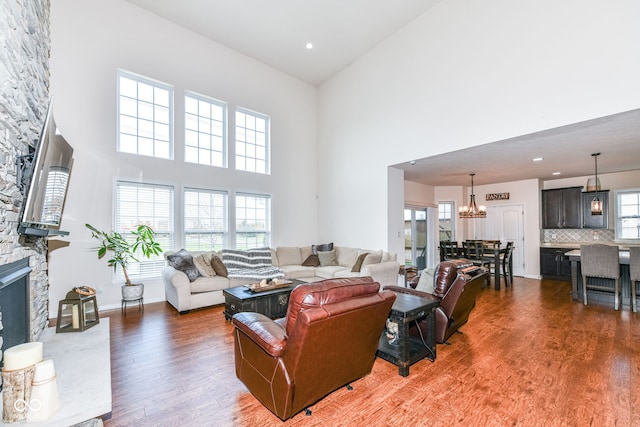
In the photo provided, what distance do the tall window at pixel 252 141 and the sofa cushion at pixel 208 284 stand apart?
2736 mm

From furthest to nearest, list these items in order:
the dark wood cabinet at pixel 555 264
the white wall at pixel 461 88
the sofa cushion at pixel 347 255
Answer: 1. the dark wood cabinet at pixel 555 264
2. the sofa cushion at pixel 347 255
3. the white wall at pixel 461 88

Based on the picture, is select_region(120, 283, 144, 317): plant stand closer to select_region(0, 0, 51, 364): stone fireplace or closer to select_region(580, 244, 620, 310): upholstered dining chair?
select_region(0, 0, 51, 364): stone fireplace

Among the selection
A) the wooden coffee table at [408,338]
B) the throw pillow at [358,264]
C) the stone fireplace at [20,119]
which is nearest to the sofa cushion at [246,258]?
the throw pillow at [358,264]

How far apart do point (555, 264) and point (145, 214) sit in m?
9.52

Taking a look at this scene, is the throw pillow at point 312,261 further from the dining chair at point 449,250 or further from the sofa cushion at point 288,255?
the dining chair at point 449,250

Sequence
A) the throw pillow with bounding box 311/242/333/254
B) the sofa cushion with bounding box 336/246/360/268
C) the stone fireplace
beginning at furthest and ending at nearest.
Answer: the throw pillow with bounding box 311/242/333/254, the sofa cushion with bounding box 336/246/360/268, the stone fireplace

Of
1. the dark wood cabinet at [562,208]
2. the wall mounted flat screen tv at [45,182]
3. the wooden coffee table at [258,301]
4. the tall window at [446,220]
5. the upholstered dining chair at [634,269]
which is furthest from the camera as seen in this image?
the tall window at [446,220]

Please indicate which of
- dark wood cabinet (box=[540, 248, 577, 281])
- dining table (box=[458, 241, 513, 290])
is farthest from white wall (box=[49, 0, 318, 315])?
dark wood cabinet (box=[540, 248, 577, 281])

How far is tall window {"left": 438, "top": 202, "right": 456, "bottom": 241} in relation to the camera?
354 inches

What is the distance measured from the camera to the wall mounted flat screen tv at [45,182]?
2.28 metres

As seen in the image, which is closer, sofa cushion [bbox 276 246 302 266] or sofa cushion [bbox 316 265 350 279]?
sofa cushion [bbox 316 265 350 279]

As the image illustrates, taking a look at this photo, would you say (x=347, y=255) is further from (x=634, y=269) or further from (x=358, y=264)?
(x=634, y=269)

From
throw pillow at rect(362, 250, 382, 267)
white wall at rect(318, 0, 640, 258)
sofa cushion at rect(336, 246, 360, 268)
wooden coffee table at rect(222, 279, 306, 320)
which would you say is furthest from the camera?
sofa cushion at rect(336, 246, 360, 268)

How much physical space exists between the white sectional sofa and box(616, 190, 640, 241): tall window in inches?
225
